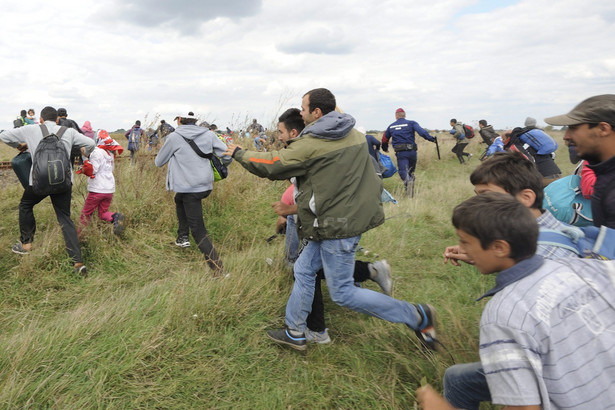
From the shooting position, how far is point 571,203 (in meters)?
2.49

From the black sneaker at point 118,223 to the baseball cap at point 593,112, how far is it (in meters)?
4.49

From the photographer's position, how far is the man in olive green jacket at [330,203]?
2.44 meters

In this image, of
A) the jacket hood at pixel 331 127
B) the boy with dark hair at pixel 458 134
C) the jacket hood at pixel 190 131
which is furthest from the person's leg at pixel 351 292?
the boy with dark hair at pixel 458 134

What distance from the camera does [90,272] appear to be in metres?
4.11

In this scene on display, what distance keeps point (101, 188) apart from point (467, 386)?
172 inches

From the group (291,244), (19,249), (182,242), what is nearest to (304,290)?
(291,244)

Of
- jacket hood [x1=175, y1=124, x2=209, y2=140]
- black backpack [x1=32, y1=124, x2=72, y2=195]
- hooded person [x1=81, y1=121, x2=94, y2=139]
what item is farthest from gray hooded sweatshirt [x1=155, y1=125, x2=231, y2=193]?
hooded person [x1=81, y1=121, x2=94, y2=139]

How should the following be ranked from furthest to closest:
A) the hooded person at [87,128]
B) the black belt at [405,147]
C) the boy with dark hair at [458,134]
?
the boy with dark hair at [458,134] → the hooded person at [87,128] → the black belt at [405,147]

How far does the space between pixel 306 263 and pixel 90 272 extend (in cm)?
271

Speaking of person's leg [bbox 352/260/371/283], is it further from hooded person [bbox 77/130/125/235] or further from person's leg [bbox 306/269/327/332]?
hooded person [bbox 77/130/125/235]

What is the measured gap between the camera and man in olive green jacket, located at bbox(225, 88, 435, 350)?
8.01ft

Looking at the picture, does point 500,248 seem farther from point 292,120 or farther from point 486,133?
point 486,133

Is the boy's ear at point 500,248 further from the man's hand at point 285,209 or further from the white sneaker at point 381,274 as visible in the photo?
the white sneaker at point 381,274

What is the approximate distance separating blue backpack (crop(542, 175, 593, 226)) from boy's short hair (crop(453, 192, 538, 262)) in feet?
4.49
